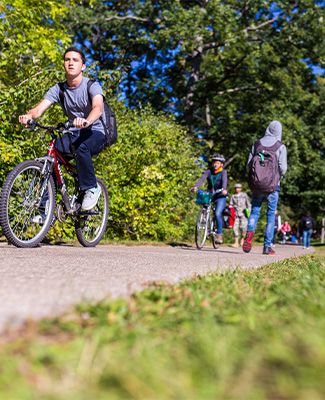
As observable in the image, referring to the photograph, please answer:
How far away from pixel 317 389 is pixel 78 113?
17.8 feet

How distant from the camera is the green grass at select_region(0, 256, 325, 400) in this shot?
1.32m

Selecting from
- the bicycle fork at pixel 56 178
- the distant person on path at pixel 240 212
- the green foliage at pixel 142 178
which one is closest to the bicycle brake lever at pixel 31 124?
the bicycle fork at pixel 56 178

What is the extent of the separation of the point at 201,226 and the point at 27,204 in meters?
6.09

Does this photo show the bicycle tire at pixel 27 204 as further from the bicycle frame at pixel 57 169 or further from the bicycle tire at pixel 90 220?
the bicycle tire at pixel 90 220

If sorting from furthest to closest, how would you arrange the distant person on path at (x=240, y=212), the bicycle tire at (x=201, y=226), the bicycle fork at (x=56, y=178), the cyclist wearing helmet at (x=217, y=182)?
1. the distant person on path at (x=240, y=212)
2. the cyclist wearing helmet at (x=217, y=182)
3. the bicycle tire at (x=201, y=226)
4. the bicycle fork at (x=56, y=178)

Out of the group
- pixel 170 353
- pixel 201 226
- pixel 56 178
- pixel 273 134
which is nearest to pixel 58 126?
pixel 56 178

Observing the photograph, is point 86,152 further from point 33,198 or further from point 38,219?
point 38,219

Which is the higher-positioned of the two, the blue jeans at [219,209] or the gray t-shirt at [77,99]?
the gray t-shirt at [77,99]

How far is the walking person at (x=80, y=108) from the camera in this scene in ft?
20.1


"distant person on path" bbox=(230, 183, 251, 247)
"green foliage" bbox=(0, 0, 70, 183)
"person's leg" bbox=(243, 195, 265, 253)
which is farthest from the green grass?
"distant person on path" bbox=(230, 183, 251, 247)

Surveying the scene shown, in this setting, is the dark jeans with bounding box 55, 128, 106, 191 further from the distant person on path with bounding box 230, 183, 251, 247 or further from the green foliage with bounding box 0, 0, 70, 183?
the distant person on path with bounding box 230, 183, 251, 247

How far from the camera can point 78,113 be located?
6.35 metres

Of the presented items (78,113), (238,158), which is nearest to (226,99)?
(238,158)

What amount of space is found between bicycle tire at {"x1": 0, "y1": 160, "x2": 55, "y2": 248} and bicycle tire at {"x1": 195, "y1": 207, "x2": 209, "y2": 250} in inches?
222
